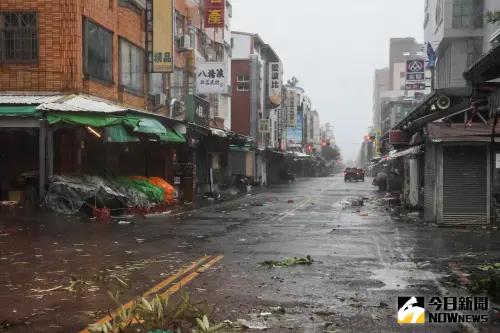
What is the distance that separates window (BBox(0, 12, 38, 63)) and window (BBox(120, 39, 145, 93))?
4.45 metres

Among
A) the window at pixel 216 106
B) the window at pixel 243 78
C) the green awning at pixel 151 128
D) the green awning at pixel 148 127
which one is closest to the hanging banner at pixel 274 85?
the window at pixel 243 78

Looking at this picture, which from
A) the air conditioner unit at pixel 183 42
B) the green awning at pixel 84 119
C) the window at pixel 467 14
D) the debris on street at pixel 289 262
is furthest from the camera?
the window at pixel 467 14

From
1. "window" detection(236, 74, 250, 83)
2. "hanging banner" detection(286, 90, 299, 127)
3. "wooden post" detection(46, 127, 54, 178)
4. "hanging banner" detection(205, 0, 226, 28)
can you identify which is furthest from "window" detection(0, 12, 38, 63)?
"hanging banner" detection(286, 90, 299, 127)

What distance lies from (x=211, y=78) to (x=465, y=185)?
1893 cm

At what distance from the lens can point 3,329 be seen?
19.3ft

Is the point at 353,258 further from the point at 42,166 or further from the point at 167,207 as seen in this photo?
the point at 167,207

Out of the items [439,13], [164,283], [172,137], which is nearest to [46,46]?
[172,137]

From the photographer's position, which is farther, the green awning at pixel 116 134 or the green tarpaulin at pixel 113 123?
the green awning at pixel 116 134

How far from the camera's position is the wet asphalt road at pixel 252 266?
6.49 m

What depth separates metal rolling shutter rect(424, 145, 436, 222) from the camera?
57.8 feet

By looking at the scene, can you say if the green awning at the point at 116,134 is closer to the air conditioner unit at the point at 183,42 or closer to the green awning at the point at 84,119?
the green awning at the point at 84,119

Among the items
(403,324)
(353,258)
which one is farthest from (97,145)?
(403,324)

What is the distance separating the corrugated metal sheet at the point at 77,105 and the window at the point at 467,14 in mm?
23265

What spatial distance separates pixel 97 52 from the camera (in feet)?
69.7
